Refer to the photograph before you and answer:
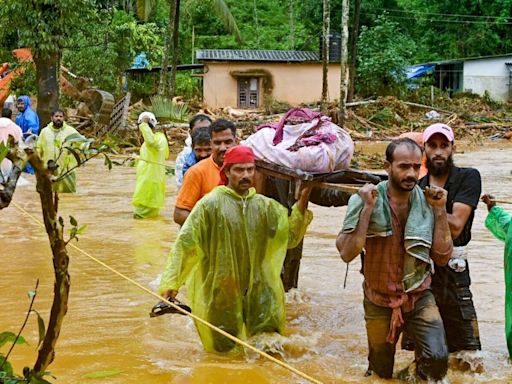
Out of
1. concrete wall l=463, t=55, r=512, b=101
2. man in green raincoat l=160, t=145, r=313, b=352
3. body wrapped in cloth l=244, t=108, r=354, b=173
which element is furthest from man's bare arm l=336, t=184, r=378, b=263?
concrete wall l=463, t=55, r=512, b=101

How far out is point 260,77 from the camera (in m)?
35.7

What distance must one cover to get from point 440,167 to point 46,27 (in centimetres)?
1477

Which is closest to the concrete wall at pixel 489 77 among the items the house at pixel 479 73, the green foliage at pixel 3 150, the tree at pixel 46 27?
the house at pixel 479 73

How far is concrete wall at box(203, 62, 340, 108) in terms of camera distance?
35.3 meters

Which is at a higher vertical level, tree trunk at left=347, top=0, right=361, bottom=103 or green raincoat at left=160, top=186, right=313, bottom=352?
tree trunk at left=347, top=0, right=361, bottom=103

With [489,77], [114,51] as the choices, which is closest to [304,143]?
[114,51]

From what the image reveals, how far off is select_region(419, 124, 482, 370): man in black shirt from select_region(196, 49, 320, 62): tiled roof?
3000cm

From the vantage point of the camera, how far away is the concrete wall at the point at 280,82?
3528 cm

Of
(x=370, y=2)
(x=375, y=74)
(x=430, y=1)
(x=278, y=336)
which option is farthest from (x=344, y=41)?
(x=278, y=336)

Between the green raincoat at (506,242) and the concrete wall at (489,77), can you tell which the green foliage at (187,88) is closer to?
the concrete wall at (489,77)

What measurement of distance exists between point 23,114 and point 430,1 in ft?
102

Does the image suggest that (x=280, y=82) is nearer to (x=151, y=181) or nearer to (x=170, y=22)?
(x=170, y=22)

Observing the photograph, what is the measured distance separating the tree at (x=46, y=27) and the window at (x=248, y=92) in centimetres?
1644

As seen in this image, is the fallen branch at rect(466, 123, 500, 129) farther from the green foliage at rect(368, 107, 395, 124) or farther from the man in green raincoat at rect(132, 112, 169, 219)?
the man in green raincoat at rect(132, 112, 169, 219)
